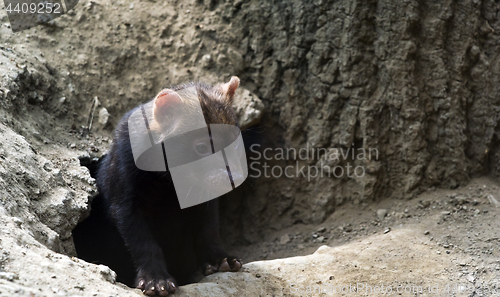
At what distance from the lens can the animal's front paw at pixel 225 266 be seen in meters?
3.67

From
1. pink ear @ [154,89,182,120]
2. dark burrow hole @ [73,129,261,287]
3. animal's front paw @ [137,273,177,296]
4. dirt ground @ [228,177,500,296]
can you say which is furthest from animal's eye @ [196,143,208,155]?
dirt ground @ [228,177,500,296]

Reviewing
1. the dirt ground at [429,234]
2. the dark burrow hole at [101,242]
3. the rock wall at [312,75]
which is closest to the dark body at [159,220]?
the dark burrow hole at [101,242]

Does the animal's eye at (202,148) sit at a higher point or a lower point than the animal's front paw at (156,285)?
higher

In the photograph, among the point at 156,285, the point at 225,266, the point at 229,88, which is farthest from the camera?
the point at 229,88

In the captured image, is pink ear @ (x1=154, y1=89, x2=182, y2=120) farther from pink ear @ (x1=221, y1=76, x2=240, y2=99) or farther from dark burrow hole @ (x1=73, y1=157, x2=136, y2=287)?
dark burrow hole @ (x1=73, y1=157, x2=136, y2=287)

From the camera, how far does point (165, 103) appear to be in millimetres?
3283

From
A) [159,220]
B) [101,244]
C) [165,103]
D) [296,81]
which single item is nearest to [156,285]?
[159,220]

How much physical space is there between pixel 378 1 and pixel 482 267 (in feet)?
9.37

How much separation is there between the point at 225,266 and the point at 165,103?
1.54 meters

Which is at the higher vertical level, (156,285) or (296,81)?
(296,81)

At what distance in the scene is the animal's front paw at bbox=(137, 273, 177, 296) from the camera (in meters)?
3.01

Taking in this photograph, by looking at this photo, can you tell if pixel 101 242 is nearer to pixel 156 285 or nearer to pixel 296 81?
pixel 156 285

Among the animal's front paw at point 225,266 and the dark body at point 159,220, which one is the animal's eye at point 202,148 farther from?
the animal's front paw at point 225,266

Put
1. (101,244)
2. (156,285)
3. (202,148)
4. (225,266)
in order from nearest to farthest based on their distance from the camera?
(156,285) → (202,148) → (225,266) → (101,244)
